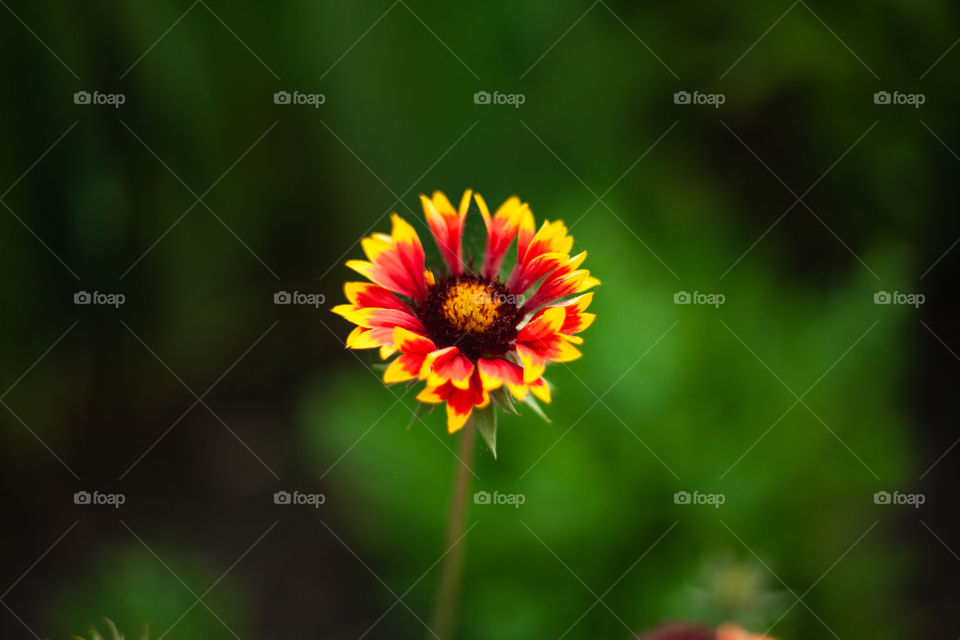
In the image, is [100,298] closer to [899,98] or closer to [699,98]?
[699,98]

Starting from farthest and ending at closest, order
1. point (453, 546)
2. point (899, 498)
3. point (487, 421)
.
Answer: point (899, 498)
point (453, 546)
point (487, 421)

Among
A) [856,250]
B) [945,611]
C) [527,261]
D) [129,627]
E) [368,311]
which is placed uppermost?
[856,250]

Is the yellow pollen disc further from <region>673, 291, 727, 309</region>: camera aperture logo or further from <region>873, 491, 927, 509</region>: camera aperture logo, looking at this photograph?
<region>873, 491, 927, 509</region>: camera aperture logo

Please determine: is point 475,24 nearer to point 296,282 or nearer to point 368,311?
point 296,282

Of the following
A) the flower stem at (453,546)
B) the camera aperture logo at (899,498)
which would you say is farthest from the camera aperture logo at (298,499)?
the camera aperture logo at (899,498)

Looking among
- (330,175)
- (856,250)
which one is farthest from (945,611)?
(330,175)

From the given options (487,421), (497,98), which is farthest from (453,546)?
(497,98)

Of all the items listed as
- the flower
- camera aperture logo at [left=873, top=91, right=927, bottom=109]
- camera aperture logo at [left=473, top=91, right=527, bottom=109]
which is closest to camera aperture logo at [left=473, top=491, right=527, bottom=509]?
the flower
